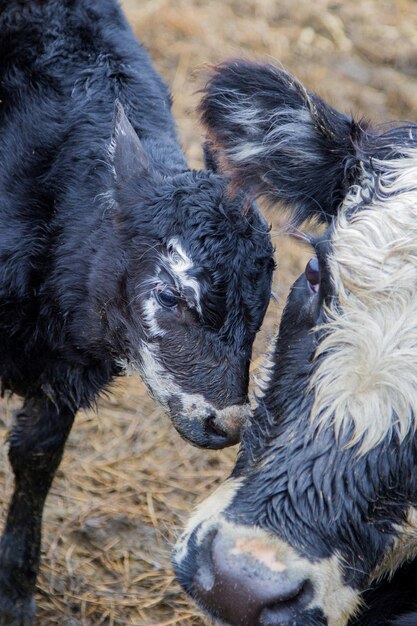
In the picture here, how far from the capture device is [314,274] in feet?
12.4

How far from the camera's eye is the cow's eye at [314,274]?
148 inches

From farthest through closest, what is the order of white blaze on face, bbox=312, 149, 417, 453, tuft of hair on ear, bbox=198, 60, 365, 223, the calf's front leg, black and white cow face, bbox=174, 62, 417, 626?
the calf's front leg, tuft of hair on ear, bbox=198, 60, 365, 223, white blaze on face, bbox=312, 149, 417, 453, black and white cow face, bbox=174, 62, 417, 626

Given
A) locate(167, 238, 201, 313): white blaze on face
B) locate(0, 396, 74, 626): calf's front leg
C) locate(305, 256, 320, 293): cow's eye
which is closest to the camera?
locate(305, 256, 320, 293): cow's eye

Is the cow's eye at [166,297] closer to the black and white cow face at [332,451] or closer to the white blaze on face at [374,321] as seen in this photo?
the black and white cow face at [332,451]

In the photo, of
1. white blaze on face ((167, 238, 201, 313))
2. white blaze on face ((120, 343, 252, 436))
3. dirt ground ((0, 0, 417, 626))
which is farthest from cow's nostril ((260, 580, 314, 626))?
white blaze on face ((167, 238, 201, 313))

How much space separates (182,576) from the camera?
11.0ft

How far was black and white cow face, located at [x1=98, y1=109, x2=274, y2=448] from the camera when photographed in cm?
423

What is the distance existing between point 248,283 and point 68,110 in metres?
1.32

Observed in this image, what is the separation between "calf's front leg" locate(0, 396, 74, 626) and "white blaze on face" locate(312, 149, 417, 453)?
6.34 ft

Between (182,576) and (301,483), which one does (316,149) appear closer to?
(301,483)

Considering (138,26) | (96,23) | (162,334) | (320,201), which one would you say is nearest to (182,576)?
(162,334)

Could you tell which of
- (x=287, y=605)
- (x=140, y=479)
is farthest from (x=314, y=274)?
(x=140, y=479)

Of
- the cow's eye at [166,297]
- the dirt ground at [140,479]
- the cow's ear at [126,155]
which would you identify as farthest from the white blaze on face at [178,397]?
the cow's ear at [126,155]

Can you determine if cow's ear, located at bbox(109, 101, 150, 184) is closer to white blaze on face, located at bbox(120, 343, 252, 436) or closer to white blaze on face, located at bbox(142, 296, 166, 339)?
white blaze on face, located at bbox(142, 296, 166, 339)
